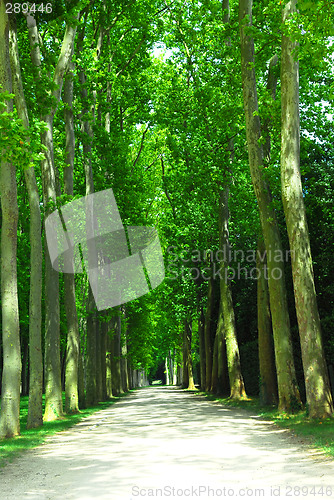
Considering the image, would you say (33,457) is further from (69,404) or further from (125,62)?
(125,62)

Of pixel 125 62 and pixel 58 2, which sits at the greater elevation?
pixel 125 62

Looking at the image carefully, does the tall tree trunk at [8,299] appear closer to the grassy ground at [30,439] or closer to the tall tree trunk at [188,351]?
the grassy ground at [30,439]

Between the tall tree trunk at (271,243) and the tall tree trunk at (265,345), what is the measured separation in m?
3.28

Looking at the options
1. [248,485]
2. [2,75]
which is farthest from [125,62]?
[248,485]

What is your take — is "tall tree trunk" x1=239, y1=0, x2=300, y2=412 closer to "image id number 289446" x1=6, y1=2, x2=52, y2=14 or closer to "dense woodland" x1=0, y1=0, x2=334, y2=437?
"dense woodland" x1=0, y1=0, x2=334, y2=437

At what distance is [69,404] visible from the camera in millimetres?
20219

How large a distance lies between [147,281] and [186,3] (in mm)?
21578

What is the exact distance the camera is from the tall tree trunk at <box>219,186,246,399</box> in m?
23.7
